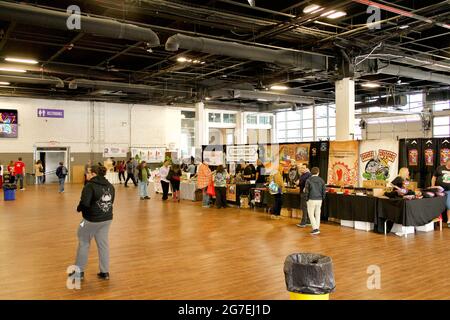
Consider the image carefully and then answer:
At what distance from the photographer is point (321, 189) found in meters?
7.59

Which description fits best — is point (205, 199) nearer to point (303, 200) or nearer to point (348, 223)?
point (303, 200)

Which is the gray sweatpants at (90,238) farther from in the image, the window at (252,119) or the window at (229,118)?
the window at (252,119)

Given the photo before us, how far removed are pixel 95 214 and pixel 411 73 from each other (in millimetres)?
12130

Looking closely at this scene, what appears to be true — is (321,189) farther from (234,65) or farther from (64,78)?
(64,78)

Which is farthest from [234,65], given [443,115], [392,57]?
[443,115]

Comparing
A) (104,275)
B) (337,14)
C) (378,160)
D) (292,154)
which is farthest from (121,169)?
(104,275)

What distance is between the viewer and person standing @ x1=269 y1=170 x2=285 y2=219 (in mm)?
9215

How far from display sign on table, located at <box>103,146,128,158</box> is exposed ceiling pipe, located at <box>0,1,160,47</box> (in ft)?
47.2

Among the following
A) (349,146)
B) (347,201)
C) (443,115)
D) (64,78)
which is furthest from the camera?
(443,115)

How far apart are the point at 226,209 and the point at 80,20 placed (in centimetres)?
599

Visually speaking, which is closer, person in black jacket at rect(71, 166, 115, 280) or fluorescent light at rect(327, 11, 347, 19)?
person in black jacket at rect(71, 166, 115, 280)

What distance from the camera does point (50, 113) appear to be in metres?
20.1

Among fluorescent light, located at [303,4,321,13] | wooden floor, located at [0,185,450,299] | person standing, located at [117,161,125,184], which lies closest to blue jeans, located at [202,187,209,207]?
wooden floor, located at [0,185,450,299]

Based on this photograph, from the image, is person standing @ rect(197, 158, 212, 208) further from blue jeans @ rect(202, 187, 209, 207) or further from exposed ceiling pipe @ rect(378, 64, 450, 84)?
exposed ceiling pipe @ rect(378, 64, 450, 84)
